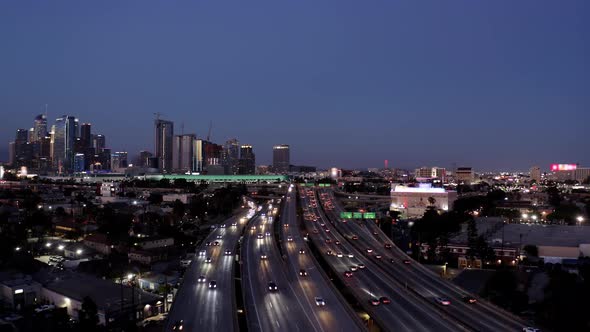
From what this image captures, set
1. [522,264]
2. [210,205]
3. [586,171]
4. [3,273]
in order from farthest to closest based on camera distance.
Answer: [586,171]
[210,205]
[522,264]
[3,273]

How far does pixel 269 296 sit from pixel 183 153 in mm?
138039

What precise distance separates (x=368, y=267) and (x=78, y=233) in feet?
61.5

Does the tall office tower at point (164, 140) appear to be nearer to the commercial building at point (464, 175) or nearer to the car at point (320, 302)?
the commercial building at point (464, 175)

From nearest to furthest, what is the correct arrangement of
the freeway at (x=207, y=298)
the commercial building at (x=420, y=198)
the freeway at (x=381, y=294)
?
the freeway at (x=207, y=298)
the freeway at (x=381, y=294)
the commercial building at (x=420, y=198)

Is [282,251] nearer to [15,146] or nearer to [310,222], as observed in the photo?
[310,222]

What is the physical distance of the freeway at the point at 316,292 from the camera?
11.1 meters

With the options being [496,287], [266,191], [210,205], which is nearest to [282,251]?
[496,287]

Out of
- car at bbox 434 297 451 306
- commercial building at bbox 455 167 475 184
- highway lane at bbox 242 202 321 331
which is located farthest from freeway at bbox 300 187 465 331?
commercial building at bbox 455 167 475 184

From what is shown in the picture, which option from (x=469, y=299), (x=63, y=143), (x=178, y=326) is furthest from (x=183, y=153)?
(x=178, y=326)

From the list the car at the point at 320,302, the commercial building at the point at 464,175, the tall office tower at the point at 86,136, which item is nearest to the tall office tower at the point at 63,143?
the tall office tower at the point at 86,136

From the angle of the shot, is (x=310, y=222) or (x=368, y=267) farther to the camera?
(x=310, y=222)

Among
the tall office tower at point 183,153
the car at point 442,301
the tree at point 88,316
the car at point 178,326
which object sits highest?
the tall office tower at point 183,153

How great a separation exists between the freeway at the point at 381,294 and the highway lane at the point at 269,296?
1.92 metres

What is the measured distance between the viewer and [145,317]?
47.9ft
